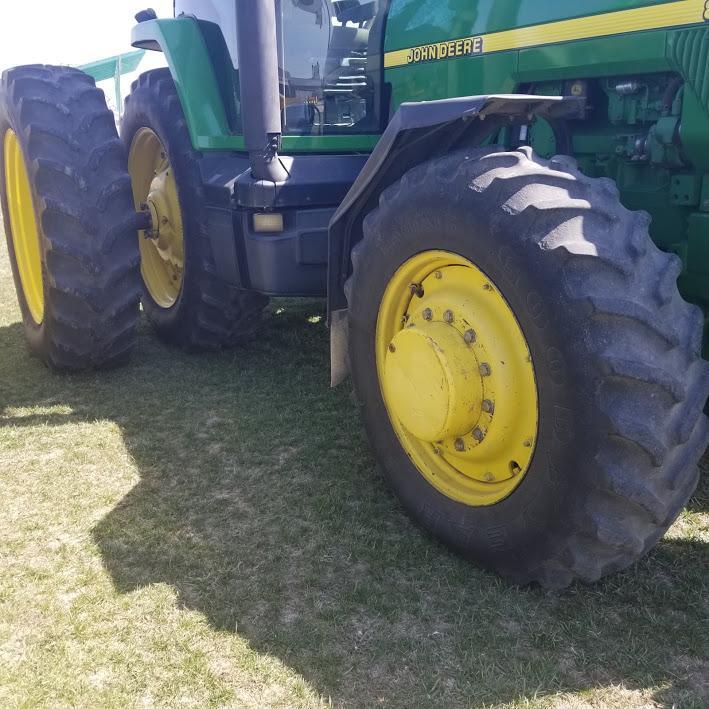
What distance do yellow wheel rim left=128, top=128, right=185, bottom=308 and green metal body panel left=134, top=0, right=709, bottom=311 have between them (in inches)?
57.2

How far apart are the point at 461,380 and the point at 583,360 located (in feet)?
1.33

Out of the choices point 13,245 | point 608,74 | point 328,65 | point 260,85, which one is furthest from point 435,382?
point 13,245

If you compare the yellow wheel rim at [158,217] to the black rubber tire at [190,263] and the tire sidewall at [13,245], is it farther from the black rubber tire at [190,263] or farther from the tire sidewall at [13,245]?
the tire sidewall at [13,245]

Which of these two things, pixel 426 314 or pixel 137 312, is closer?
pixel 426 314

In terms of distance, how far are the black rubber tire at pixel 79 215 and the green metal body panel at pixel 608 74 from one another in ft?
4.66

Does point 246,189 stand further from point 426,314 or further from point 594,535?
point 594,535

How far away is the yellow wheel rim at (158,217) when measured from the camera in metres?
4.14

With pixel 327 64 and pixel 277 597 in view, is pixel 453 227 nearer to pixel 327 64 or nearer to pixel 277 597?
pixel 277 597

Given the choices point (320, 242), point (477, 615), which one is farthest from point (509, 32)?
point (477, 615)

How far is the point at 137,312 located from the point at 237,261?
0.69m

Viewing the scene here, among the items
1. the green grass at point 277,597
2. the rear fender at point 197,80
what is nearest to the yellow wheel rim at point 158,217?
the rear fender at point 197,80

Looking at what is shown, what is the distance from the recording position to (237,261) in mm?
3469

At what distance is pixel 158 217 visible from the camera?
4.17 metres

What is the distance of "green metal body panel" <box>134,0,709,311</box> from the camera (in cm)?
227
